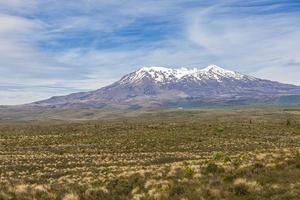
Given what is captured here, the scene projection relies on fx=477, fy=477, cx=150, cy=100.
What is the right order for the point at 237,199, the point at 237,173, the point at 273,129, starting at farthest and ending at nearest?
1. the point at 273,129
2. the point at 237,173
3. the point at 237,199

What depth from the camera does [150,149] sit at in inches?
2322

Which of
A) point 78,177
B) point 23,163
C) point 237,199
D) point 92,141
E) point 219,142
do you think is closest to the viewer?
point 237,199

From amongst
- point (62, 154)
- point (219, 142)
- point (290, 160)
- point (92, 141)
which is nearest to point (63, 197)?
point (290, 160)

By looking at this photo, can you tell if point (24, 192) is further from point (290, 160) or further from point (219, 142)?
point (219, 142)

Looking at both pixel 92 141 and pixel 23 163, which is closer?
pixel 23 163

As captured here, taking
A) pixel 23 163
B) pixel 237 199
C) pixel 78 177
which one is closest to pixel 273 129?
Result: pixel 23 163

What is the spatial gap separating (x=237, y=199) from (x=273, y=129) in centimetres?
7050

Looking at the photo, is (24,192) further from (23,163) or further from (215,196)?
(23,163)

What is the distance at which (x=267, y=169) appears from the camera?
23.0 meters

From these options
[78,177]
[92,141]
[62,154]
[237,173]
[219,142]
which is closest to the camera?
[237,173]

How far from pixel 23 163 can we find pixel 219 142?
91.2 ft

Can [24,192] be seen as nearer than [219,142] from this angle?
Yes

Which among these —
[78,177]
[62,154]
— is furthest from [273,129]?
[78,177]

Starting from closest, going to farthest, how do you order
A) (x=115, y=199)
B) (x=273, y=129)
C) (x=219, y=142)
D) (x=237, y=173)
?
(x=115, y=199) < (x=237, y=173) < (x=219, y=142) < (x=273, y=129)
